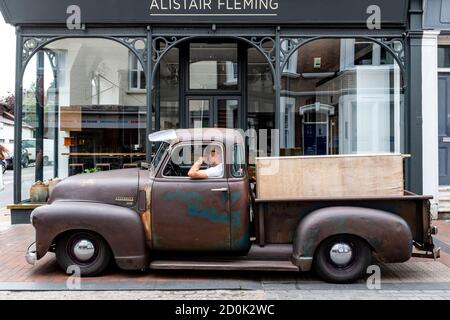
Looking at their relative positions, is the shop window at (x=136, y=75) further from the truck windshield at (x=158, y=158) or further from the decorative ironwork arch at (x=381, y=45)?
the truck windshield at (x=158, y=158)

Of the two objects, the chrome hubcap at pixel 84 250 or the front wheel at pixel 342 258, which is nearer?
the front wheel at pixel 342 258

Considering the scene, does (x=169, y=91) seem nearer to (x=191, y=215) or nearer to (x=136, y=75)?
(x=136, y=75)

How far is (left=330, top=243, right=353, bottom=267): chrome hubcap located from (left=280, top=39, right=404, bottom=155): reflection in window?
16.1ft

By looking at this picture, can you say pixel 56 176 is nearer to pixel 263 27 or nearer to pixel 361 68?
pixel 263 27

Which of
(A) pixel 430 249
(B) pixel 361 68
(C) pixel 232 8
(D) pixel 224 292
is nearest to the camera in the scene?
(D) pixel 224 292

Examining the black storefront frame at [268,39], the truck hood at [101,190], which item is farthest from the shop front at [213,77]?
the truck hood at [101,190]

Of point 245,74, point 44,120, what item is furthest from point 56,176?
point 245,74

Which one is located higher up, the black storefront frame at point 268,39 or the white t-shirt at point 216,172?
the black storefront frame at point 268,39

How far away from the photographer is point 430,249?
568 cm

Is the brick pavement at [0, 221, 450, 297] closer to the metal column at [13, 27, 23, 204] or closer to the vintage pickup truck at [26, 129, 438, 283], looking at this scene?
the vintage pickup truck at [26, 129, 438, 283]

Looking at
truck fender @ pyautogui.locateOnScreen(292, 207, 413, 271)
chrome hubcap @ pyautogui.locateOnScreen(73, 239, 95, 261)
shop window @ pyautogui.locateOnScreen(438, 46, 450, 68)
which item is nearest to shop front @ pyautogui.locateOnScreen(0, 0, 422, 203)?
shop window @ pyautogui.locateOnScreen(438, 46, 450, 68)

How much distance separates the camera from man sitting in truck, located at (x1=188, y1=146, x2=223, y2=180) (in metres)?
5.63

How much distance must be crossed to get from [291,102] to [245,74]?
1.26 meters

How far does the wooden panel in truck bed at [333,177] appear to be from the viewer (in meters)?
5.64
